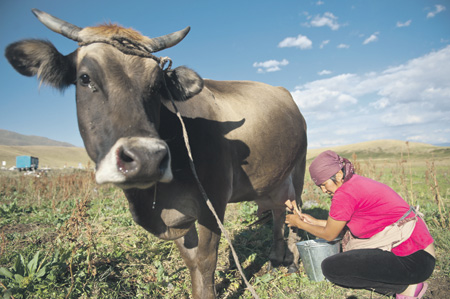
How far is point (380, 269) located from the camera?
2.95m

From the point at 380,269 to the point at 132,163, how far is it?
259 cm

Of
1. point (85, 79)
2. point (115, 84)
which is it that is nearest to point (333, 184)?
point (115, 84)

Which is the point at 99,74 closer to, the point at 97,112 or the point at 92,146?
the point at 97,112

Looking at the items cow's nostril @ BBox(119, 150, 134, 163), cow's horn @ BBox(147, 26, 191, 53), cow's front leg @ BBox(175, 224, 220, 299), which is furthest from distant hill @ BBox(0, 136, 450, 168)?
cow's nostril @ BBox(119, 150, 134, 163)

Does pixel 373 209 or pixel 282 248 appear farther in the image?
pixel 282 248

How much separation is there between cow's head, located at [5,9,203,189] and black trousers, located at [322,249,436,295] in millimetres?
2146

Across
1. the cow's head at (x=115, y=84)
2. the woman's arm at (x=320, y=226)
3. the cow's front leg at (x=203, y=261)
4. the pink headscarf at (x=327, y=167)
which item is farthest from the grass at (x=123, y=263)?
the pink headscarf at (x=327, y=167)

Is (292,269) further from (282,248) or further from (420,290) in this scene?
(420,290)

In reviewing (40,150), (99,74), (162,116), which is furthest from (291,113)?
(40,150)

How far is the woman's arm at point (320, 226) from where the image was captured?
10.1ft

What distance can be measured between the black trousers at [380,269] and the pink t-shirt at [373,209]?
0.35ft

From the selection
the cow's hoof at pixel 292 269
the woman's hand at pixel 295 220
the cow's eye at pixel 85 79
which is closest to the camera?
the cow's eye at pixel 85 79

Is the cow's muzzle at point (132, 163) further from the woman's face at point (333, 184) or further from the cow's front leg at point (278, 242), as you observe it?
the cow's front leg at point (278, 242)

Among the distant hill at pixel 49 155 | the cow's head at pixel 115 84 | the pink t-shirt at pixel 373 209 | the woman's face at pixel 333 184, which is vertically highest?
the cow's head at pixel 115 84
